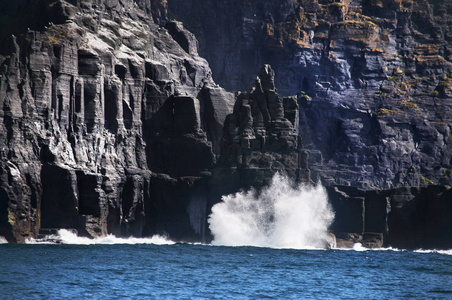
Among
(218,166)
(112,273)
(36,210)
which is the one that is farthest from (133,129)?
(112,273)

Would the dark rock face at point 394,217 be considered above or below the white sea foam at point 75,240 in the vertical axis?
above

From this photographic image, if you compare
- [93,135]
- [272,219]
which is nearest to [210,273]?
[272,219]

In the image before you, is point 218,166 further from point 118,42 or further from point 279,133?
point 118,42

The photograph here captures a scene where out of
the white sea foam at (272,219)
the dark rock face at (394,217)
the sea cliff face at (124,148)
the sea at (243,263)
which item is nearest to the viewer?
the sea at (243,263)

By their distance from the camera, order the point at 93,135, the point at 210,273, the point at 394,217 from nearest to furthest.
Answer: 1. the point at 210,273
2. the point at 93,135
3. the point at 394,217

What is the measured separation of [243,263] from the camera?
138m

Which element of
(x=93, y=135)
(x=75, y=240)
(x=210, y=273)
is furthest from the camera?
(x=93, y=135)

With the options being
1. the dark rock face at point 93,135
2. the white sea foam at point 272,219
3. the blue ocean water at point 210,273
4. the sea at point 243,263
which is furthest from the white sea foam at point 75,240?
the white sea foam at point 272,219

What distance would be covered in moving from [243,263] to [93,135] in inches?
1857

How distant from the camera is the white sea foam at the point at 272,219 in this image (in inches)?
6855

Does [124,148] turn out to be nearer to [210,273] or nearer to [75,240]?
[75,240]

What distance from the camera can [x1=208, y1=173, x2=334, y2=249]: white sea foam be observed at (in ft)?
571

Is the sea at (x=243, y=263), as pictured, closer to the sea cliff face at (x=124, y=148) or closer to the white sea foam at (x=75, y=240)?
the white sea foam at (x=75, y=240)

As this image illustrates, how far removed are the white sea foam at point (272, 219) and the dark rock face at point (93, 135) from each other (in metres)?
8.55
